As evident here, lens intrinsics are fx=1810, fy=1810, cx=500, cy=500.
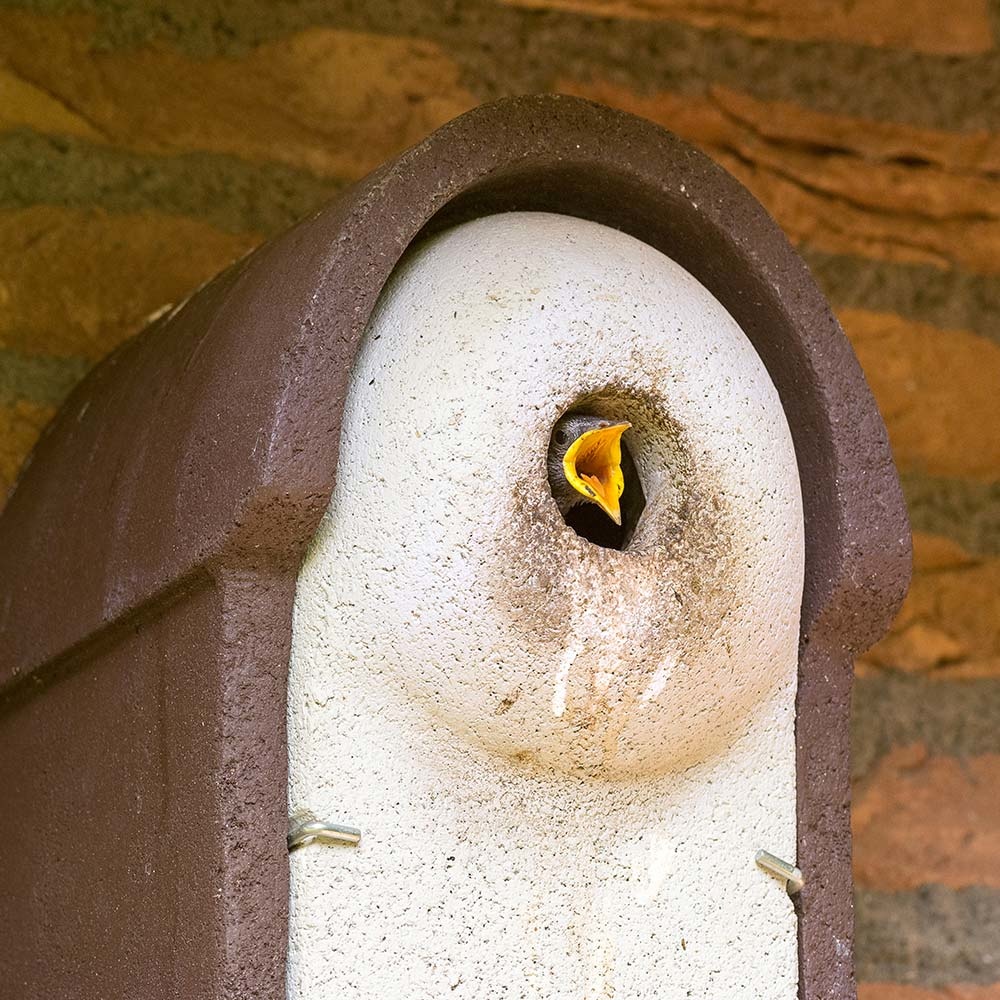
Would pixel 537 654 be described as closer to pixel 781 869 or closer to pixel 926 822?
pixel 781 869

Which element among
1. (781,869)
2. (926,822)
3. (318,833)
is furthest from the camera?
(926,822)

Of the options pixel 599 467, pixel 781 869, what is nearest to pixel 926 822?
pixel 781 869

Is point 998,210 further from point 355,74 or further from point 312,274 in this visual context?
point 312,274

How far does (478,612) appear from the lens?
81 centimetres

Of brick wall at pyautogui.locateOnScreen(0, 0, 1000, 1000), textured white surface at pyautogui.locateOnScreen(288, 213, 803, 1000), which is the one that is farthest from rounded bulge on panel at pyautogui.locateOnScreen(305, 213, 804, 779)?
brick wall at pyautogui.locateOnScreen(0, 0, 1000, 1000)

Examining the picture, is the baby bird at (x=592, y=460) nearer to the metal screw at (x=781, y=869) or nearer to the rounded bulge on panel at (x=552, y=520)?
the rounded bulge on panel at (x=552, y=520)

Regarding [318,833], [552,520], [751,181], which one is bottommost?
[318,833]

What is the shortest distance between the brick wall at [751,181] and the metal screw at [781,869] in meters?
0.42

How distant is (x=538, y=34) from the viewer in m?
1.35

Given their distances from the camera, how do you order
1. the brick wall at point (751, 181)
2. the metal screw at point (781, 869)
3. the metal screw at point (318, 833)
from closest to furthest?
the metal screw at point (318, 833), the metal screw at point (781, 869), the brick wall at point (751, 181)

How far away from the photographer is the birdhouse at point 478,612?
80 centimetres

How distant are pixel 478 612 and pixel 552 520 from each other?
0.05 metres

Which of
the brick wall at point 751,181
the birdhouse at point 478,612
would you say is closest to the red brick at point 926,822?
the brick wall at point 751,181

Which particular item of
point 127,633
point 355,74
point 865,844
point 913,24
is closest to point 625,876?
point 127,633
